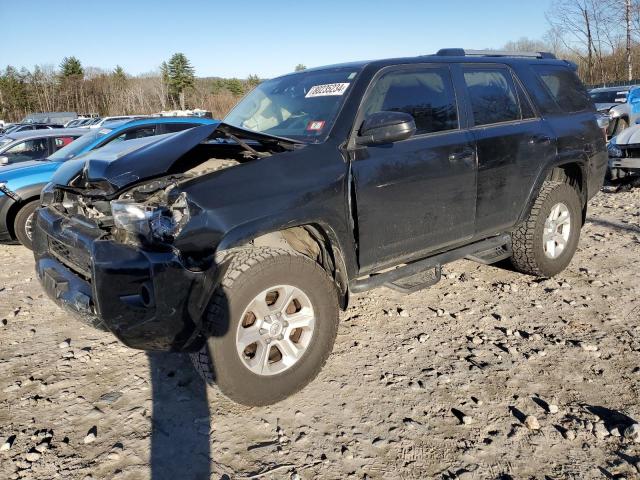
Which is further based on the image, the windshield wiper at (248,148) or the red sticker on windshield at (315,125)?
the red sticker on windshield at (315,125)

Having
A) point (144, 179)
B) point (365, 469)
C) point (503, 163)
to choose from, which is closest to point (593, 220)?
point (503, 163)

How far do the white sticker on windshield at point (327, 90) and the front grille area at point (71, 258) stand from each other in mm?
1845

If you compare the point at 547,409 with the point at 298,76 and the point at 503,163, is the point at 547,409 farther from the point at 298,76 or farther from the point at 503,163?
the point at 298,76

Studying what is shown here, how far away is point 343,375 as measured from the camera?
10.3ft

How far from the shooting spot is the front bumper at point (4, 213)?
20.0 ft

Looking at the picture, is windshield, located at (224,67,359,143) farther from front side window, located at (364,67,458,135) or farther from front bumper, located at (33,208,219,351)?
front bumper, located at (33,208,219,351)

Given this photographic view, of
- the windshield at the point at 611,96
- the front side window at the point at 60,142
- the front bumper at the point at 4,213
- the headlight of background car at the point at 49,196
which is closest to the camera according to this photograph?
the headlight of background car at the point at 49,196

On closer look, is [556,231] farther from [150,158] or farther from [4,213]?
→ [4,213]

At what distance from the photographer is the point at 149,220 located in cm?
254

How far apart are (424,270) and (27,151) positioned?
728cm

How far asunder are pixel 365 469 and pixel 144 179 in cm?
187

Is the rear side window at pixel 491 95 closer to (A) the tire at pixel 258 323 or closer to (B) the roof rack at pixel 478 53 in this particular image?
(B) the roof rack at pixel 478 53

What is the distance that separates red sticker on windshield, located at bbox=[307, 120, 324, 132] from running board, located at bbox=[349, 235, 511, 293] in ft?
3.35

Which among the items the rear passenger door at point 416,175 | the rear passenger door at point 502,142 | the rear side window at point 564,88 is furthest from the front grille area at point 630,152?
the rear passenger door at point 416,175
